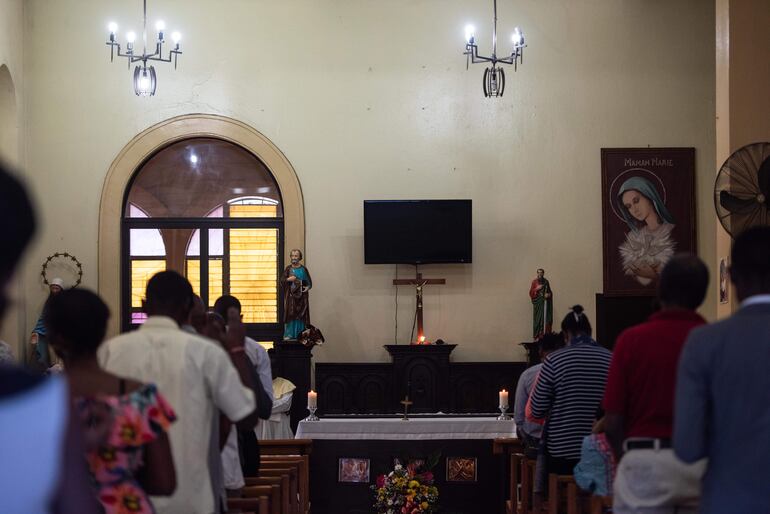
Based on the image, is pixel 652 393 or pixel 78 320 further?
pixel 652 393

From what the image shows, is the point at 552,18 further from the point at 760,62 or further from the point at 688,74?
the point at 760,62

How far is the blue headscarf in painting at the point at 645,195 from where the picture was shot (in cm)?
1374

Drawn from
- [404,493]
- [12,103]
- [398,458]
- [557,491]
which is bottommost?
[404,493]

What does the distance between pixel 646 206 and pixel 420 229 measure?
9.42 feet

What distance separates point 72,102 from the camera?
538 inches

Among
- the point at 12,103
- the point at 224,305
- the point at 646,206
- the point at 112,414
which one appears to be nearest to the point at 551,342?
the point at 224,305

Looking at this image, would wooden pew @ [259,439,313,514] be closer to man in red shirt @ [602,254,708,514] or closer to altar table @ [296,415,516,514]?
altar table @ [296,415,516,514]

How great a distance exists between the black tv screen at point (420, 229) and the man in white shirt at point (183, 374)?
29.7 ft

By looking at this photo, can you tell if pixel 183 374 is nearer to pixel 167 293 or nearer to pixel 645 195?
pixel 167 293

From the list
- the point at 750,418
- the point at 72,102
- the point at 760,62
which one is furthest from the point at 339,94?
the point at 750,418

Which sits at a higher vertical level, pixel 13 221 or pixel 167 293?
pixel 13 221

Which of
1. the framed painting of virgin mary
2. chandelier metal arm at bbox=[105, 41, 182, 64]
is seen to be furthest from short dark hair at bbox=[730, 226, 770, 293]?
the framed painting of virgin mary

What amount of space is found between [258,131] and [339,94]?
1.10 metres

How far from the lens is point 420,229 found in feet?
43.7
